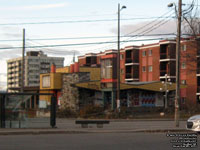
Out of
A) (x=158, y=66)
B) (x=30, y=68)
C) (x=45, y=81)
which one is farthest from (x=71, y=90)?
(x=30, y=68)

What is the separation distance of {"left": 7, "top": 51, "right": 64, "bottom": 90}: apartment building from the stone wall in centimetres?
11800

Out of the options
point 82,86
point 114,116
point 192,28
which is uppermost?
point 192,28

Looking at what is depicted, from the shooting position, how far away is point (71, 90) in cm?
5672

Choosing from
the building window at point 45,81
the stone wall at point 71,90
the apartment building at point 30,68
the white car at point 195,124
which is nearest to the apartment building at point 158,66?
the stone wall at point 71,90

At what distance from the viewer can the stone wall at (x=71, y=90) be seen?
55.5 meters

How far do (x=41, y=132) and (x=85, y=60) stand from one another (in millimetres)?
81299

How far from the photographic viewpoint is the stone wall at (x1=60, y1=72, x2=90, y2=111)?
2184 inches

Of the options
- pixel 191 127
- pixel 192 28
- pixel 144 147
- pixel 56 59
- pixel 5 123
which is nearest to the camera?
pixel 144 147

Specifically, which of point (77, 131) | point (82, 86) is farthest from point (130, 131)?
point (82, 86)

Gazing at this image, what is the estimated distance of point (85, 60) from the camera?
10331 cm

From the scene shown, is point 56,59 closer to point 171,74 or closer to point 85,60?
point 85,60

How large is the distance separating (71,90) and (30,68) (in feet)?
419

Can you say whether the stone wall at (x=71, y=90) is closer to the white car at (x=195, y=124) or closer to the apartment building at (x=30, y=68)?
the white car at (x=195, y=124)

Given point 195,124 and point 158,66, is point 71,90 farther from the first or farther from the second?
point 195,124
